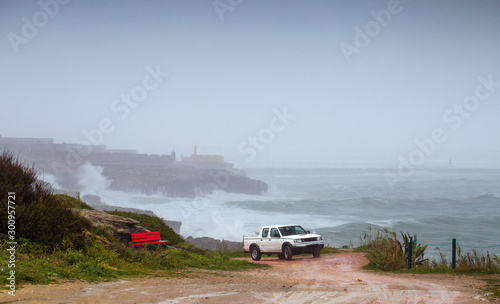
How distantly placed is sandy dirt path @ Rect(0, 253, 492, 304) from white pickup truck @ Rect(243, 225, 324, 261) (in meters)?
5.75

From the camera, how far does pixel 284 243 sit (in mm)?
18719

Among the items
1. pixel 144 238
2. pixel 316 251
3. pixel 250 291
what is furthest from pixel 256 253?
pixel 250 291

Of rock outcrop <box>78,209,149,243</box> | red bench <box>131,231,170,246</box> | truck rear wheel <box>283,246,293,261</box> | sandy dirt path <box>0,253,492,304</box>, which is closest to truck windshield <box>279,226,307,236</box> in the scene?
truck rear wheel <box>283,246,293,261</box>

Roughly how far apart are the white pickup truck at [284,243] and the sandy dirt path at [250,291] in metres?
5.75

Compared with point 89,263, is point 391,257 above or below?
below

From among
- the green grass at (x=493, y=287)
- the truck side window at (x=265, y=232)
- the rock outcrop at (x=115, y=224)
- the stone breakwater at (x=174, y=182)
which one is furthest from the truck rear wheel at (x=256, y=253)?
A: the stone breakwater at (x=174, y=182)

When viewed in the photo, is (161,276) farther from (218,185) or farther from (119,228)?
(218,185)

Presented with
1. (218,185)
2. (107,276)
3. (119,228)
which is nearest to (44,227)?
(107,276)

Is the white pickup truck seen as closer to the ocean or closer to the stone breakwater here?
the ocean

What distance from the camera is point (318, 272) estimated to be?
14508 millimetres

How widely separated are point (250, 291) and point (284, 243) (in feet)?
31.8

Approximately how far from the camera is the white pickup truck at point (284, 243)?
18578 millimetres

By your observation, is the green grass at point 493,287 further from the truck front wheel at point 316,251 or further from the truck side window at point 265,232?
the truck side window at point 265,232

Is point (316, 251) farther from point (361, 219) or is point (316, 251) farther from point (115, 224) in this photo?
point (361, 219)
